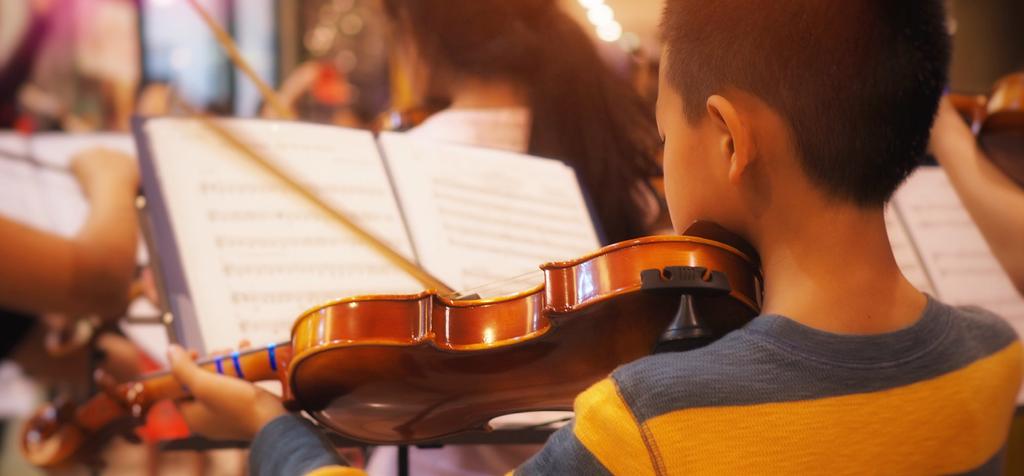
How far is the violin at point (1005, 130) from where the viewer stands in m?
1.27

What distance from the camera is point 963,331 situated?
2.36ft

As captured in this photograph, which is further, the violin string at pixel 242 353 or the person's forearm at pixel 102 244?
the person's forearm at pixel 102 244

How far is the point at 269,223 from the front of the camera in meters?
1.14

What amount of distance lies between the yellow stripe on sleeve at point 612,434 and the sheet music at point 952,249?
2.91 ft

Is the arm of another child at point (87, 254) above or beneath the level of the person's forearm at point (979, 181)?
Answer: beneath

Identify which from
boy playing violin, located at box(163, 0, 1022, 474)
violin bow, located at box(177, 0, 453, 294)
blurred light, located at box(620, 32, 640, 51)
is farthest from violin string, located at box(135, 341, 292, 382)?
blurred light, located at box(620, 32, 640, 51)

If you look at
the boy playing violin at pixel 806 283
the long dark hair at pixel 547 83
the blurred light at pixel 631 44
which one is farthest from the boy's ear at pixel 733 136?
the blurred light at pixel 631 44

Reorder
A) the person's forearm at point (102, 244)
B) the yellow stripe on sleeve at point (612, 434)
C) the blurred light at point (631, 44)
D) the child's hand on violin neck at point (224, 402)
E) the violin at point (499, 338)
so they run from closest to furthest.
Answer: the yellow stripe on sleeve at point (612, 434)
the violin at point (499, 338)
the child's hand on violin neck at point (224, 402)
the person's forearm at point (102, 244)
the blurred light at point (631, 44)

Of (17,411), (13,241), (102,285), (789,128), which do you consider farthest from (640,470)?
(17,411)

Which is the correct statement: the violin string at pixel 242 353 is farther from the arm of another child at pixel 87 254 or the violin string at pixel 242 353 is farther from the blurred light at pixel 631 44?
the blurred light at pixel 631 44

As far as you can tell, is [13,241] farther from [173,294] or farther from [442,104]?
[442,104]

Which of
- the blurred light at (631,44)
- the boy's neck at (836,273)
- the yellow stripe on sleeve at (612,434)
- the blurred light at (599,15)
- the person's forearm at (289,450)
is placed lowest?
the person's forearm at (289,450)

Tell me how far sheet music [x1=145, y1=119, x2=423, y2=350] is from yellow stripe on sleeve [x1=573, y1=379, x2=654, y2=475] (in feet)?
1.67

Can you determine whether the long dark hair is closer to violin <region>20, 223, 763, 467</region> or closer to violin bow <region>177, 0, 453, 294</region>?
violin bow <region>177, 0, 453, 294</region>
